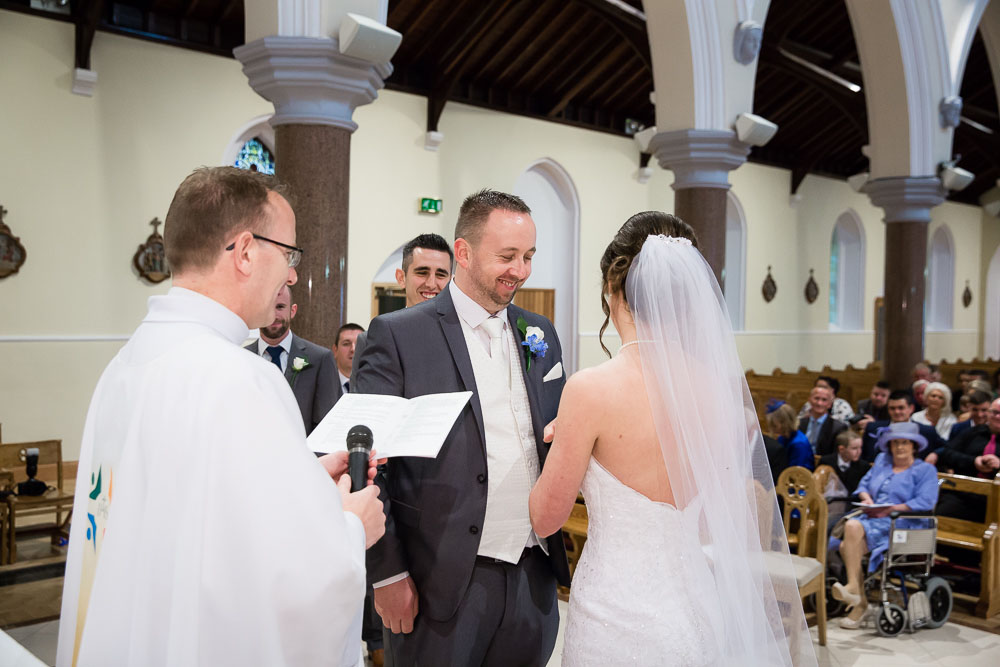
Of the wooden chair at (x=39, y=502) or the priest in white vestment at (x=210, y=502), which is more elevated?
the priest in white vestment at (x=210, y=502)

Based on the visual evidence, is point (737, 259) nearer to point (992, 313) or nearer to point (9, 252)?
point (992, 313)

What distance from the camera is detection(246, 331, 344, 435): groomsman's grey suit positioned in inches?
136

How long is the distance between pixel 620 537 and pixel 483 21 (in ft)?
31.0

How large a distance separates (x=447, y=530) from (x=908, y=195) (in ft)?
29.6

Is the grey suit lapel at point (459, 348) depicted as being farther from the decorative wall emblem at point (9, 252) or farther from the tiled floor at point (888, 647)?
the decorative wall emblem at point (9, 252)

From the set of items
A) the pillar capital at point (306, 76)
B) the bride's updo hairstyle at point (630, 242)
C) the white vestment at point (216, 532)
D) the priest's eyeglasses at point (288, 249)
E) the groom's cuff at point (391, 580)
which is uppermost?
the pillar capital at point (306, 76)

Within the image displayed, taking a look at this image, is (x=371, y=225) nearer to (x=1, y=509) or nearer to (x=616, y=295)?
(x=1, y=509)

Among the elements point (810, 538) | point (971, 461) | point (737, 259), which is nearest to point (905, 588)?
point (810, 538)

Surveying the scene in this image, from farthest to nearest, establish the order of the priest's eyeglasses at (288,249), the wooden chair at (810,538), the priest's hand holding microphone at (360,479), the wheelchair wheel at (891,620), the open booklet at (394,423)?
the wheelchair wheel at (891,620), the wooden chair at (810,538), the open booklet at (394,423), the priest's hand holding microphone at (360,479), the priest's eyeglasses at (288,249)

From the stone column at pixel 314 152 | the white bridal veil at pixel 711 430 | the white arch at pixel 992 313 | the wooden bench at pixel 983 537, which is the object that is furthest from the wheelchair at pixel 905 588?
the white arch at pixel 992 313

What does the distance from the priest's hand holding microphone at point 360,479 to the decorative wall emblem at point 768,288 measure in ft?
49.9

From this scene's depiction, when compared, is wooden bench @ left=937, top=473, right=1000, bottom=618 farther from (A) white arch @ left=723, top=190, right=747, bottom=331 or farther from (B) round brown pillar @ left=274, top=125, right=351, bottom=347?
(A) white arch @ left=723, top=190, right=747, bottom=331

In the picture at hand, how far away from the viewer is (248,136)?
975cm

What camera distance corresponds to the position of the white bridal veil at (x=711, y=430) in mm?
1973
